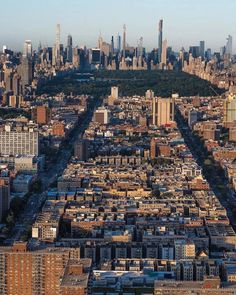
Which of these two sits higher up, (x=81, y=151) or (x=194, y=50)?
(x=194, y=50)

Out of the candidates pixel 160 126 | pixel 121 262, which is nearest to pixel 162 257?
pixel 121 262

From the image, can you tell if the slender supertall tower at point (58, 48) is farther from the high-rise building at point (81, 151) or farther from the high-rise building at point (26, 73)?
the high-rise building at point (81, 151)

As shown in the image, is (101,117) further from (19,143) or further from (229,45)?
(229,45)

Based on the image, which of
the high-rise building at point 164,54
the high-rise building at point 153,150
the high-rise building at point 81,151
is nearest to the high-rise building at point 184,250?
the high-rise building at point 81,151

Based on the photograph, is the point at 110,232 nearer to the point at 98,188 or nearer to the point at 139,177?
the point at 98,188

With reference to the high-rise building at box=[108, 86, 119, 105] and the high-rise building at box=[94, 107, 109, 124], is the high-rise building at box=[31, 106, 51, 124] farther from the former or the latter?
the high-rise building at box=[108, 86, 119, 105]

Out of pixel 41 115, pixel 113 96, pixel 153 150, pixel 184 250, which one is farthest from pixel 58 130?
pixel 184 250

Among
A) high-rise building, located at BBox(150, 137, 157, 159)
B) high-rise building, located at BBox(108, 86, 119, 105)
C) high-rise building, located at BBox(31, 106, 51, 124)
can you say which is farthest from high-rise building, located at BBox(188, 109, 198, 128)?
high-rise building, located at BBox(150, 137, 157, 159)
